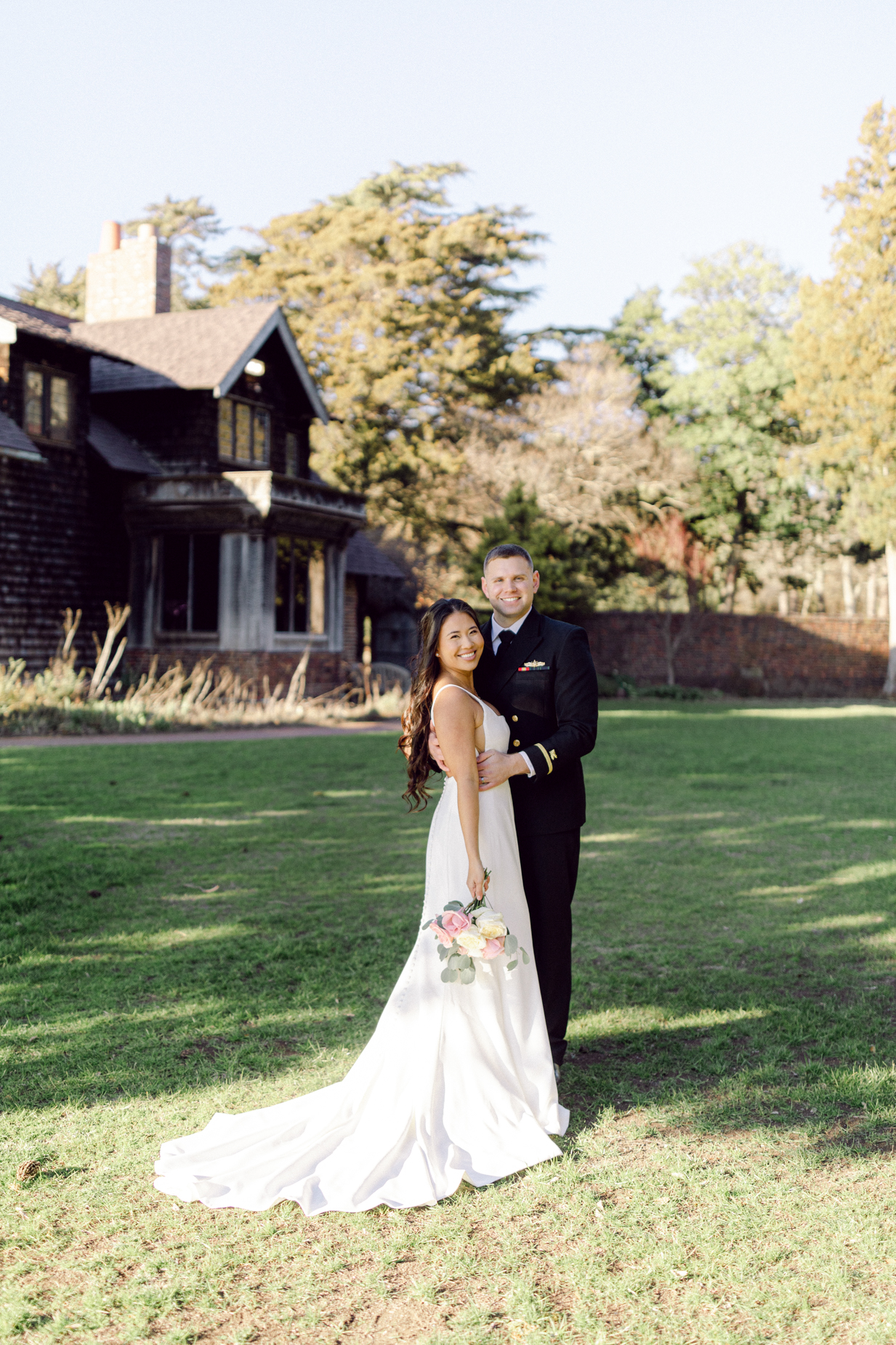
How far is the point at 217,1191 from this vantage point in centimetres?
340

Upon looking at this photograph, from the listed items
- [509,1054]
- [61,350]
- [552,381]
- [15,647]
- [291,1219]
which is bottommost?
[291,1219]

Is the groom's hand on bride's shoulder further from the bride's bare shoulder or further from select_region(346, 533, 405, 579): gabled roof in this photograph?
select_region(346, 533, 405, 579): gabled roof

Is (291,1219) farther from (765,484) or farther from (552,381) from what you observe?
(765,484)

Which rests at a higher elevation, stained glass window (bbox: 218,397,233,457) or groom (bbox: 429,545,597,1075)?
Result: stained glass window (bbox: 218,397,233,457)

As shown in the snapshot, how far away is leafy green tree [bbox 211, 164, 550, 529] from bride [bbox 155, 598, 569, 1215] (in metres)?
25.2

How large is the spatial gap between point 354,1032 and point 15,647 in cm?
1553

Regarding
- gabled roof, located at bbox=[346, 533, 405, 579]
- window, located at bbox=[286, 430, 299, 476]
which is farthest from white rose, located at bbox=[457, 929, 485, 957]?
gabled roof, located at bbox=[346, 533, 405, 579]

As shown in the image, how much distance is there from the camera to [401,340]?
2902 cm

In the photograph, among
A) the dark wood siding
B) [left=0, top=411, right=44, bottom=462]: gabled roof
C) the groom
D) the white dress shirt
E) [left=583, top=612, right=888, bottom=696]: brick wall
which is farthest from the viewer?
[left=583, top=612, right=888, bottom=696]: brick wall

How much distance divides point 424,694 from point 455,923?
784 millimetres

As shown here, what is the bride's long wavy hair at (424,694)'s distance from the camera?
394 cm

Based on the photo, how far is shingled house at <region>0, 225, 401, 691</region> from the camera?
1892cm

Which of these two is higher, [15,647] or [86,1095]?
[15,647]

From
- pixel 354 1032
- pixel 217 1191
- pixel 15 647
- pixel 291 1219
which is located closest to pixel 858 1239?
pixel 291 1219
